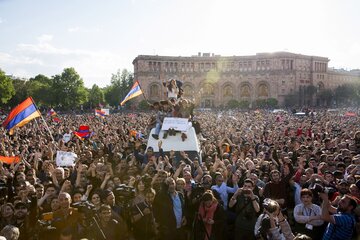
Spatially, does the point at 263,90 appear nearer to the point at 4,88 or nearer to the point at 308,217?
the point at 4,88

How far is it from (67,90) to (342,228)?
86669 mm

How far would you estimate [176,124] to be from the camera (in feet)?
42.8

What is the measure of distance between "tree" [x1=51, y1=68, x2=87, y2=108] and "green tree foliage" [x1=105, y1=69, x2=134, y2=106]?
11439mm

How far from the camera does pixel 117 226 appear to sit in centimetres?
571

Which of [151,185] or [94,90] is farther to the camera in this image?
[94,90]

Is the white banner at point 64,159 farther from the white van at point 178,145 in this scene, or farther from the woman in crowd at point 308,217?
the woman in crowd at point 308,217

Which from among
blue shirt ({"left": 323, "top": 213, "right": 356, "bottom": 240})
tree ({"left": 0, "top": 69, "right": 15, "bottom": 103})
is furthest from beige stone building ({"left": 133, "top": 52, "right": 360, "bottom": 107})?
blue shirt ({"left": 323, "top": 213, "right": 356, "bottom": 240})

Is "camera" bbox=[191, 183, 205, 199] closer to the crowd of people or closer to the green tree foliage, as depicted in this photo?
the crowd of people

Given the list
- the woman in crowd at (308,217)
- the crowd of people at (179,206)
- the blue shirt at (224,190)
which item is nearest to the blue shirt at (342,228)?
the crowd of people at (179,206)

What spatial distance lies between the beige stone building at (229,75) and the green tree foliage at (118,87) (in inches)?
151

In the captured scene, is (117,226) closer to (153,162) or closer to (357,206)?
(357,206)

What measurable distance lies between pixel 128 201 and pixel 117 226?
3.22 ft

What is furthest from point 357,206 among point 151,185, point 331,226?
point 151,185

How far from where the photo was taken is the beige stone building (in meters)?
99.6
